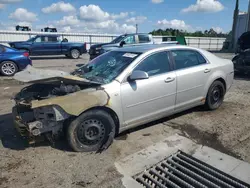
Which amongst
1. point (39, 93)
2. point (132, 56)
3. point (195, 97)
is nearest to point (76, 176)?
point (39, 93)

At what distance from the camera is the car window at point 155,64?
379 centimetres

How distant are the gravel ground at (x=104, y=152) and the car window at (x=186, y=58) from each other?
1.13 meters

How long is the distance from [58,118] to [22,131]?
0.60 metres

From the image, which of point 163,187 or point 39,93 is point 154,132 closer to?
point 163,187

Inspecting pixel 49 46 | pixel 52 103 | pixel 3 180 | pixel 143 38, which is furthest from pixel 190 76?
pixel 49 46

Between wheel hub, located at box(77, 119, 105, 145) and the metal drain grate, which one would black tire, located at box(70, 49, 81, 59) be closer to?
wheel hub, located at box(77, 119, 105, 145)

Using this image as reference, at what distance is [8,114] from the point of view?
495 centimetres

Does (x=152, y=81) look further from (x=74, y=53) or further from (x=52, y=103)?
(x=74, y=53)

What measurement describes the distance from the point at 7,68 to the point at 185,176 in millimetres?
9041

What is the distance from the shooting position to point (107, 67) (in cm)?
394

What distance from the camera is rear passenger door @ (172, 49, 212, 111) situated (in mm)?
4195

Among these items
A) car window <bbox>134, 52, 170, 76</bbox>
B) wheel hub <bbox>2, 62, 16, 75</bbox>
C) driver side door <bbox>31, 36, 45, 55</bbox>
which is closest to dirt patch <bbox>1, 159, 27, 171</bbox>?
car window <bbox>134, 52, 170, 76</bbox>

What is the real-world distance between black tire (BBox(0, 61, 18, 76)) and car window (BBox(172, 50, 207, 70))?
25.7 ft

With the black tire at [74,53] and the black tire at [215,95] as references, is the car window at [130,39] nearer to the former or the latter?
the black tire at [74,53]
